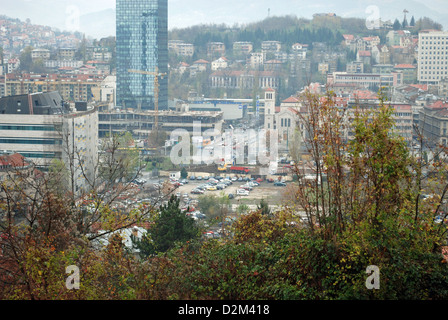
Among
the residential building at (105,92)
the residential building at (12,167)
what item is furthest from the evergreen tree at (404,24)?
the residential building at (12,167)

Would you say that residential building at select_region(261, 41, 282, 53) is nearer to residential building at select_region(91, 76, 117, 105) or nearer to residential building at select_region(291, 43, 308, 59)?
residential building at select_region(291, 43, 308, 59)

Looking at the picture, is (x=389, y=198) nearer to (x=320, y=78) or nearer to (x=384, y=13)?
(x=320, y=78)

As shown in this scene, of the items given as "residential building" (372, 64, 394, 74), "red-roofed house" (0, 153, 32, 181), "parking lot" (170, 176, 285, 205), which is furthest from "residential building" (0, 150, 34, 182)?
"residential building" (372, 64, 394, 74)

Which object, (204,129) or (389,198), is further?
(204,129)

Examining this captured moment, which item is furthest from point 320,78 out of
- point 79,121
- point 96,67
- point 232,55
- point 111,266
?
point 111,266

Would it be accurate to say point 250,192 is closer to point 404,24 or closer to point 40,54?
point 40,54

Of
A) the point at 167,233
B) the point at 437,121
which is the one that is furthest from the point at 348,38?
the point at 167,233
